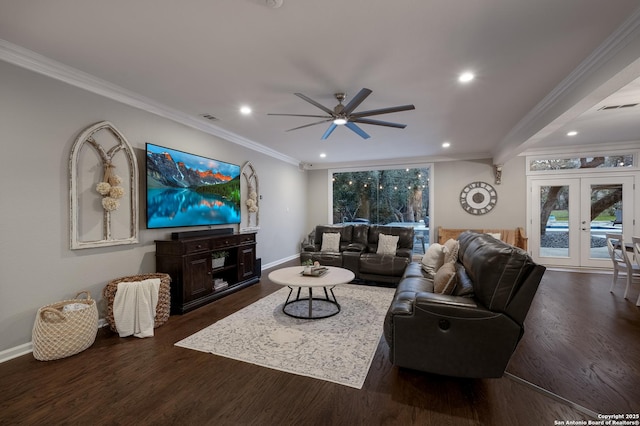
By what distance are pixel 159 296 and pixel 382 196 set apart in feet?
19.3

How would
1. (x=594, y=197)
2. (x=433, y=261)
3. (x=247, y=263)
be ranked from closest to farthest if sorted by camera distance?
(x=433, y=261), (x=247, y=263), (x=594, y=197)

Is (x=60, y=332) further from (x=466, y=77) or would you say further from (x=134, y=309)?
(x=466, y=77)

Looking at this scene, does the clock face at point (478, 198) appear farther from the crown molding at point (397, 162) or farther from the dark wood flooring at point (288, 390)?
the dark wood flooring at point (288, 390)

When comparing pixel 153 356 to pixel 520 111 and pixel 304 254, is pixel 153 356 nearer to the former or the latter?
pixel 304 254

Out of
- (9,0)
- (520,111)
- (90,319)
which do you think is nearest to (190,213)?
(90,319)

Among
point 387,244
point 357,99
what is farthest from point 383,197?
point 357,99

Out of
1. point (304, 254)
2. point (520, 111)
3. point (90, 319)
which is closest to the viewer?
point (90, 319)

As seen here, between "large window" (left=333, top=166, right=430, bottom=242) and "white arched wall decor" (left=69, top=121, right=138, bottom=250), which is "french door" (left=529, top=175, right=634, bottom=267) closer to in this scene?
"large window" (left=333, top=166, right=430, bottom=242)

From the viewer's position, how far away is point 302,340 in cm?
271

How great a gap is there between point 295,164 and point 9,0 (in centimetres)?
573

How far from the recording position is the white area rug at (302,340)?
7.45 ft

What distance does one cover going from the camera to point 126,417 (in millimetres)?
1730

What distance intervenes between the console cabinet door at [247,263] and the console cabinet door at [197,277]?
2.28 ft

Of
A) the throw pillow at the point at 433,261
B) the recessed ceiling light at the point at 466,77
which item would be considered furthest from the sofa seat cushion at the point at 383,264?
the recessed ceiling light at the point at 466,77
